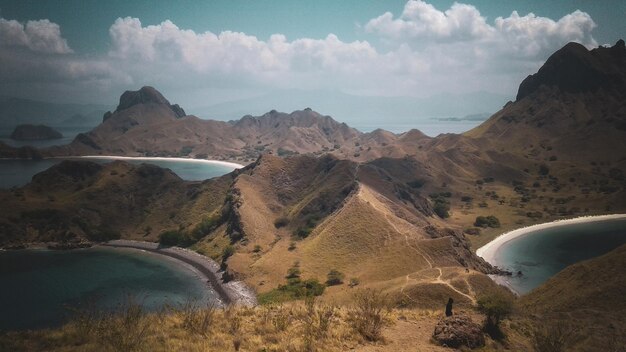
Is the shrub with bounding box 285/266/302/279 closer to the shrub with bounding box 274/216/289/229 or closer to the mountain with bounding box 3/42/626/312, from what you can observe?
the mountain with bounding box 3/42/626/312

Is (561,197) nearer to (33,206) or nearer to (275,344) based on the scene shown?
(275,344)

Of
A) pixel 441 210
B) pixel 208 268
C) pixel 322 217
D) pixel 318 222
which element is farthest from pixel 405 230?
pixel 441 210

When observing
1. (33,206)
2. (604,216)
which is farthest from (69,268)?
(604,216)

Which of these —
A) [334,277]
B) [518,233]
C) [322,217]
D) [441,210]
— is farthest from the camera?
[441,210]

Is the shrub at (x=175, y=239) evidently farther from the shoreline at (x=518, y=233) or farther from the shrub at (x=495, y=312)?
the shrub at (x=495, y=312)

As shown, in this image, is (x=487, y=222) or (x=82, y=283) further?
(x=487, y=222)

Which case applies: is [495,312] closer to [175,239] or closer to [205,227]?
[205,227]

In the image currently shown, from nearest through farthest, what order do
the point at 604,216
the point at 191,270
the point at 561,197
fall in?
the point at 191,270
the point at 604,216
the point at 561,197
